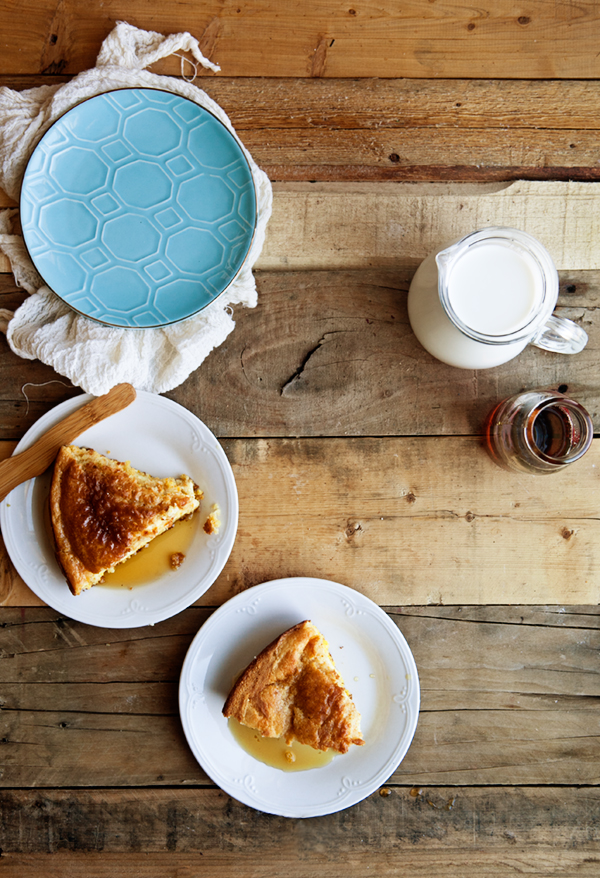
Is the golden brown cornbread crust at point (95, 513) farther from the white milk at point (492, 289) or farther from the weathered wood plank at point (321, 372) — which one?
the white milk at point (492, 289)

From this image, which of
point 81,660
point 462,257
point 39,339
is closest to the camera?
point 462,257

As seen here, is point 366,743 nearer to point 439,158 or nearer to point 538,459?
point 538,459

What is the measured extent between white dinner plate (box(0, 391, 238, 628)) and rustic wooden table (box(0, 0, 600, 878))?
0.09 m

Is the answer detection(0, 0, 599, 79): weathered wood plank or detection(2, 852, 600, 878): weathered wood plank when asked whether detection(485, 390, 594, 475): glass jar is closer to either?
detection(0, 0, 599, 79): weathered wood plank

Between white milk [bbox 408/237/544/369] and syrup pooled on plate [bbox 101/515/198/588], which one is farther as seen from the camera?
syrup pooled on plate [bbox 101/515/198/588]

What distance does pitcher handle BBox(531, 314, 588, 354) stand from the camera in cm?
145

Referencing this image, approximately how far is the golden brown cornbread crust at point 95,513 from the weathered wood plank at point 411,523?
24 centimetres

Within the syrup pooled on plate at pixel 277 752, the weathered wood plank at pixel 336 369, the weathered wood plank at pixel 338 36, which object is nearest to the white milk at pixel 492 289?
the weathered wood plank at pixel 336 369

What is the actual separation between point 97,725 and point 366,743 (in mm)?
784

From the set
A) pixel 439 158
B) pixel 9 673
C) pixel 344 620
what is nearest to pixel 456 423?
pixel 344 620

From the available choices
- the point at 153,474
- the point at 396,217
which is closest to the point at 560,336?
the point at 396,217

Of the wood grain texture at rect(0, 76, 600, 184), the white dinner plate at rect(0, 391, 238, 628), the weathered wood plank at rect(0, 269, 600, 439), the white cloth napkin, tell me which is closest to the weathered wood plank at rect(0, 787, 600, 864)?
the white dinner plate at rect(0, 391, 238, 628)

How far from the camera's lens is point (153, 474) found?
1562mm

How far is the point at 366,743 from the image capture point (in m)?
1.57
